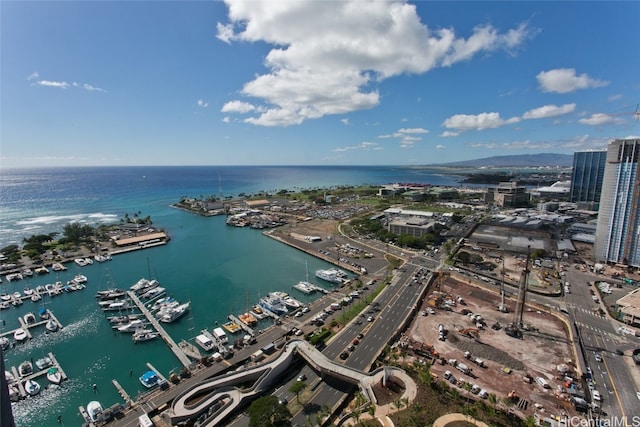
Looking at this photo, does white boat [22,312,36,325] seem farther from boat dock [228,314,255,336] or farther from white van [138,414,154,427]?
white van [138,414,154,427]

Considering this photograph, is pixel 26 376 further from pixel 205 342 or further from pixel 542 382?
pixel 542 382

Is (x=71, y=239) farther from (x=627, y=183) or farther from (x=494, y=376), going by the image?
(x=627, y=183)

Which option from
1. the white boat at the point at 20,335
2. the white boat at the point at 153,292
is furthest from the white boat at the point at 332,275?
the white boat at the point at 20,335

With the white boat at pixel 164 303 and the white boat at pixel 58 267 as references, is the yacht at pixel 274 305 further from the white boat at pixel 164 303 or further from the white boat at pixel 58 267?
the white boat at pixel 58 267

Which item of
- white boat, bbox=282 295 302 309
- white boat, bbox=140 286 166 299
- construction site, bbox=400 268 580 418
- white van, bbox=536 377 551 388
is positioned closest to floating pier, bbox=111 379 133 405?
white boat, bbox=140 286 166 299

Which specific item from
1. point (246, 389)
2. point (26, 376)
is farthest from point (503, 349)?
point (26, 376)
